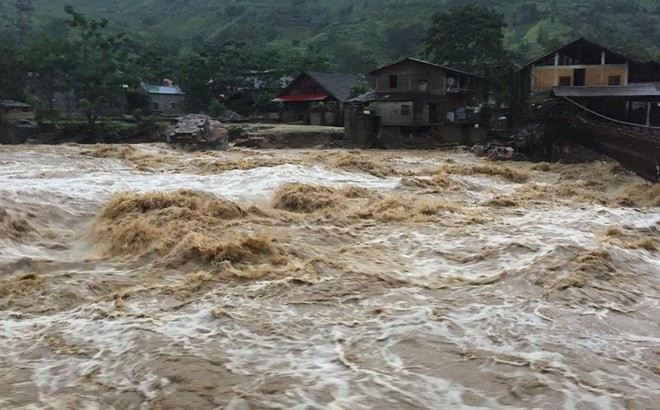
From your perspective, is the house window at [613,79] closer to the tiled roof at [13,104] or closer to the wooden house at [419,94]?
the wooden house at [419,94]

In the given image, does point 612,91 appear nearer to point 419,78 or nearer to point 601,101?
point 601,101

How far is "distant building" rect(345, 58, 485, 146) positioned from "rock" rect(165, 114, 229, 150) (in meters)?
6.15

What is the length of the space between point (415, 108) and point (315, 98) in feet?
28.0

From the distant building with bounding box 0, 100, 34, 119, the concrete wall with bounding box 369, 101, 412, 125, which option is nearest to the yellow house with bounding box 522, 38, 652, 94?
the concrete wall with bounding box 369, 101, 412, 125

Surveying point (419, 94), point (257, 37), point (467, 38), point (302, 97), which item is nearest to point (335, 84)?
point (302, 97)

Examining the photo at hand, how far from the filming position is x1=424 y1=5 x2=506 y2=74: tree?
3841cm

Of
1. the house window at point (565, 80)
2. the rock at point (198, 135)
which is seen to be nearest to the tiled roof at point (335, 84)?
the house window at point (565, 80)

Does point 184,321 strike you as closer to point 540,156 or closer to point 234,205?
point 234,205

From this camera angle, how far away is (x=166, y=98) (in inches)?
1610

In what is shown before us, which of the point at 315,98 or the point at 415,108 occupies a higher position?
the point at 315,98

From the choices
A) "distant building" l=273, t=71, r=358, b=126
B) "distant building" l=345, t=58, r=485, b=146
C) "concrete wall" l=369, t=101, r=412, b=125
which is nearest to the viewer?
"distant building" l=345, t=58, r=485, b=146

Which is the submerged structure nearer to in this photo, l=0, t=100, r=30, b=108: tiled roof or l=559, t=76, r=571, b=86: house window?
l=559, t=76, r=571, b=86: house window

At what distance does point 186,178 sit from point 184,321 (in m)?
9.72

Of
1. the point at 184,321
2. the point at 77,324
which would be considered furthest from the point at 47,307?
the point at 184,321
